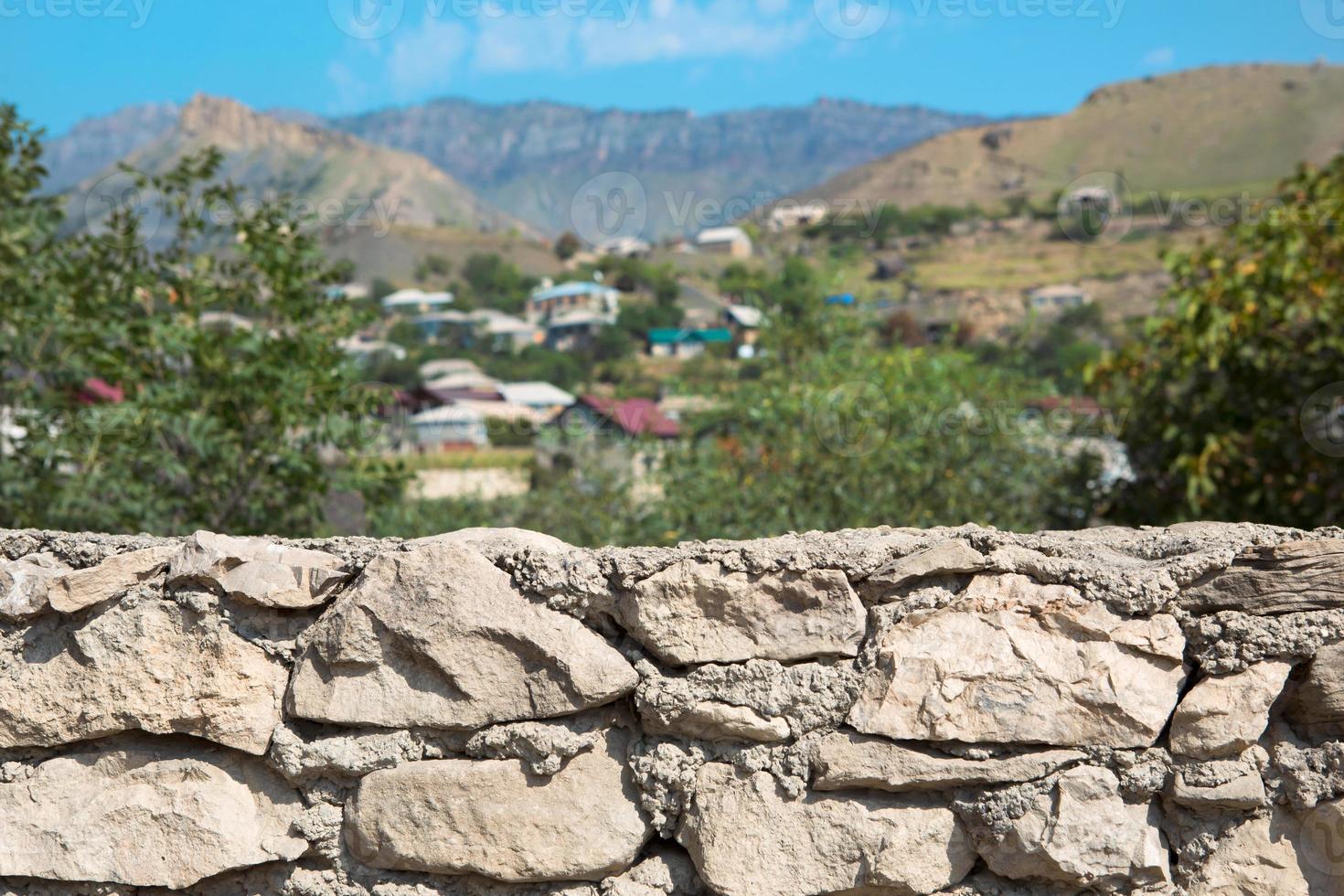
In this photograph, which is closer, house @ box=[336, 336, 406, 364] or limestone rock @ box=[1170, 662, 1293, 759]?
limestone rock @ box=[1170, 662, 1293, 759]

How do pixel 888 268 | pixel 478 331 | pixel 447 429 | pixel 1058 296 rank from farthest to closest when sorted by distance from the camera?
1. pixel 888 268
2. pixel 1058 296
3. pixel 478 331
4. pixel 447 429

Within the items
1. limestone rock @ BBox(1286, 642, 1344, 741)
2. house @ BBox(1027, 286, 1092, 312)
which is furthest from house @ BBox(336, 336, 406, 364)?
house @ BBox(1027, 286, 1092, 312)

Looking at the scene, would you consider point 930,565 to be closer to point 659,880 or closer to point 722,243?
point 659,880

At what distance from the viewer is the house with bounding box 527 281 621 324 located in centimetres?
3814

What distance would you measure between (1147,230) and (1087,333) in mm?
40223

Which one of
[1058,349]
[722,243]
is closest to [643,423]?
[1058,349]

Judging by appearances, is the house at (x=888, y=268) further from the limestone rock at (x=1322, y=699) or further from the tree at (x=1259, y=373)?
the limestone rock at (x=1322, y=699)

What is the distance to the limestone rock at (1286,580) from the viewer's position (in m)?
1.90

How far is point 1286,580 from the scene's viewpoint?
1.91 m

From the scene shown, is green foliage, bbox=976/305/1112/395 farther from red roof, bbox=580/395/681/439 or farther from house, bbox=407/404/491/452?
house, bbox=407/404/491/452

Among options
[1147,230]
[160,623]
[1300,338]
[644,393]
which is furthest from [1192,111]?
[160,623]

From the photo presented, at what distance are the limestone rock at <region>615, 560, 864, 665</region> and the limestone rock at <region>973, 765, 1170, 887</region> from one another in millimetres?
430

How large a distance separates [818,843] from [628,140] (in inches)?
3983

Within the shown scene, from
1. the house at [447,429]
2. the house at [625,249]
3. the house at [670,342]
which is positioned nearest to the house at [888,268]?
the house at [625,249]
